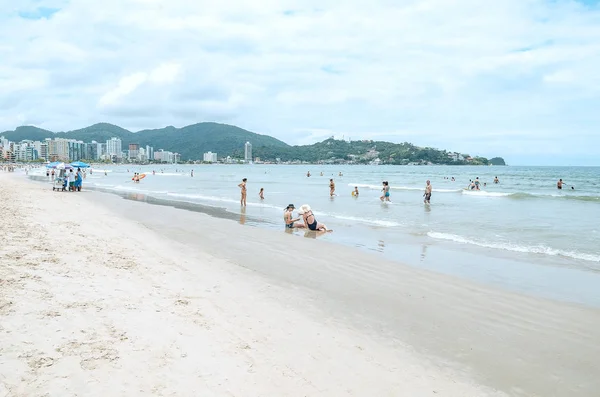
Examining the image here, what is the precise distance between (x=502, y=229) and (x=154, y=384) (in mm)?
15867

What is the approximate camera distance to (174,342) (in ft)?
14.4

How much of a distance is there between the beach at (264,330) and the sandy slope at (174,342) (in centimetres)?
2

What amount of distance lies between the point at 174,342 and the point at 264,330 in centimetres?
116

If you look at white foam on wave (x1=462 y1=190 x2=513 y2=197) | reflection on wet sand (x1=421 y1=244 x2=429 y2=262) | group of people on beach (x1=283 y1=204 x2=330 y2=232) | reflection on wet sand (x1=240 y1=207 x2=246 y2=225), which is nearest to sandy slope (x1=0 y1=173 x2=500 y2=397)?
reflection on wet sand (x1=421 y1=244 x2=429 y2=262)

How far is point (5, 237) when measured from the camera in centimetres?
837

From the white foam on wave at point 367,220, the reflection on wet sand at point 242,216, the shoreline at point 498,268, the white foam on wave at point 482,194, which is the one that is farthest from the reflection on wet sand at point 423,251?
the white foam on wave at point 482,194

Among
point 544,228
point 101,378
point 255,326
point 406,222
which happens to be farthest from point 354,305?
point 544,228

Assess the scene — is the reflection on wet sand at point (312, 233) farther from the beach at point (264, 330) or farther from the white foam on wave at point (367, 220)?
the beach at point (264, 330)

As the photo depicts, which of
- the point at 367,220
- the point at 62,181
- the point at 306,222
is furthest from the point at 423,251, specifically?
the point at 62,181

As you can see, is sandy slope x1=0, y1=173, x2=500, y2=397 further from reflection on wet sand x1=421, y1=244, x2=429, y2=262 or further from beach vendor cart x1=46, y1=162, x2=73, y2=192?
beach vendor cart x1=46, y1=162, x2=73, y2=192

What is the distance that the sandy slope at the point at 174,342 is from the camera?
3.59 metres

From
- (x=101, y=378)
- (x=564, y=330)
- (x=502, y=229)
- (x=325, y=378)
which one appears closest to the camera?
(x=101, y=378)

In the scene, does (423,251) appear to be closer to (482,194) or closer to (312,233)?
(312,233)

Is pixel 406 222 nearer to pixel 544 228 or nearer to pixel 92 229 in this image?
pixel 544 228
